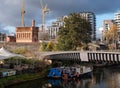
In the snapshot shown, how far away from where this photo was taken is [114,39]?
195 metres

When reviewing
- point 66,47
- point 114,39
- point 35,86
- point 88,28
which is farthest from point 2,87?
point 114,39

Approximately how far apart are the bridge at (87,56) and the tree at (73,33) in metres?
17.5

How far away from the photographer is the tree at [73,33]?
4727 inches

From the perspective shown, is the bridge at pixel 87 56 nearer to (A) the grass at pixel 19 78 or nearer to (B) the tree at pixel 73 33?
(A) the grass at pixel 19 78

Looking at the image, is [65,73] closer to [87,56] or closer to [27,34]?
[87,56]

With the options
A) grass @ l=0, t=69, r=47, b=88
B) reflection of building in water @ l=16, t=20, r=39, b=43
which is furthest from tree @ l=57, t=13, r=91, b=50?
reflection of building in water @ l=16, t=20, r=39, b=43

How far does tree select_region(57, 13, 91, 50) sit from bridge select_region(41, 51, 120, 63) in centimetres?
1751

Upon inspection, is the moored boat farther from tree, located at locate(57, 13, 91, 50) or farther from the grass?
tree, located at locate(57, 13, 91, 50)

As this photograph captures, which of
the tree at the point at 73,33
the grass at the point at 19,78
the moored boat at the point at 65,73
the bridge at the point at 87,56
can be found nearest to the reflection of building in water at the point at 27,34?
the tree at the point at 73,33

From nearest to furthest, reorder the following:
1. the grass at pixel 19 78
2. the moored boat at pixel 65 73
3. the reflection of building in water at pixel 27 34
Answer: the grass at pixel 19 78
the moored boat at pixel 65 73
the reflection of building in water at pixel 27 34

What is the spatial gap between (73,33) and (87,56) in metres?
28.5

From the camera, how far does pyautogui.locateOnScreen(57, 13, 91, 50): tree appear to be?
4727 inches

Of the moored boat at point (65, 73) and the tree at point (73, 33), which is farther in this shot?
the tree at point (73, 33)

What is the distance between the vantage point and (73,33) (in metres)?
120
